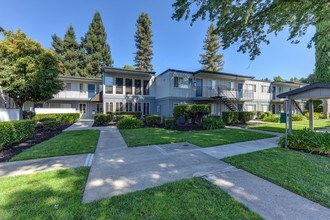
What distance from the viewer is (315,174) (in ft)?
13.2

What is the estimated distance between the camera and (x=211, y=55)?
131 feet

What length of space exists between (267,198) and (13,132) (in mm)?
9853

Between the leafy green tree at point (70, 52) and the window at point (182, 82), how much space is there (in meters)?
24.5

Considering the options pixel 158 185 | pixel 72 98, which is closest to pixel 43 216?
pixel 158 185

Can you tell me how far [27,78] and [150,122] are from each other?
957 cm

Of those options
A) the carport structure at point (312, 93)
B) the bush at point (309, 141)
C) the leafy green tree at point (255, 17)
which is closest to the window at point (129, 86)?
the leafy green tree at point (255, 17)

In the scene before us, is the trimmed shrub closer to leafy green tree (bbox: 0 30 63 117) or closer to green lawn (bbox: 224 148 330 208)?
leafy green tree (bbox: 0 30 63 117)

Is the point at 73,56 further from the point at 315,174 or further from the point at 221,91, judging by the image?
the point at 315,174

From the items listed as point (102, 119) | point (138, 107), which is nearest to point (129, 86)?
point (138, 107)

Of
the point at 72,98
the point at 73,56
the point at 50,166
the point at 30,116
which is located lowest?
the point at 50,166

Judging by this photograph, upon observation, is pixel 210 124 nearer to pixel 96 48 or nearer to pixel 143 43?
pixel 143 43

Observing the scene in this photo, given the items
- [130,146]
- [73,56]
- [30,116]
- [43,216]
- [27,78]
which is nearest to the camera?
[43,216]

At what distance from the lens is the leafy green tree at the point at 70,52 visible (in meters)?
33.0

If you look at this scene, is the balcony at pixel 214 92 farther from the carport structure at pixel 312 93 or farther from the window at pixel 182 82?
the carport structure at pixel 312 93
